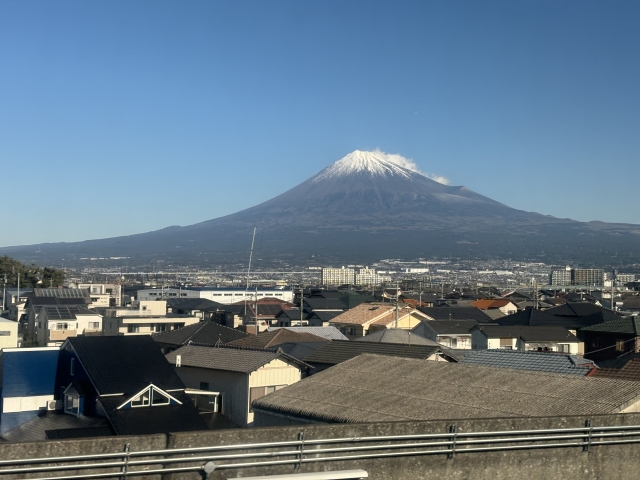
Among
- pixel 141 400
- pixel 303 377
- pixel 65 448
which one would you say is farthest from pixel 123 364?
pixel 65 448

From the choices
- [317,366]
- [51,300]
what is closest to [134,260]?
[51,300]

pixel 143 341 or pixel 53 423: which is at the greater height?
pixel 143 341

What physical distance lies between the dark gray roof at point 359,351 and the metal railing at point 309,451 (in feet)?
27.1

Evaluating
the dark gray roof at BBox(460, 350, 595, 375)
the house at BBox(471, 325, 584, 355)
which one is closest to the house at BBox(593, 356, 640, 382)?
the dark gray roof at BBox(460, 350, 595, 375)

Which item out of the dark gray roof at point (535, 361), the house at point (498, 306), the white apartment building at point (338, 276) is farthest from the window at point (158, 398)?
the white apartment building at point (338, 276)

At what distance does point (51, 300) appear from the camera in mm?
35781

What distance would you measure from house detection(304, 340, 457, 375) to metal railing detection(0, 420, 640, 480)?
821 cm

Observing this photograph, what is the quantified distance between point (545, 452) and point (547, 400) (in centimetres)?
318

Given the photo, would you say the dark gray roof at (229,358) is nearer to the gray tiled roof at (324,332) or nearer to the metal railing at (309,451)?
the gray tiled roof at (324,332)

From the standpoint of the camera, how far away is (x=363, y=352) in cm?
1498

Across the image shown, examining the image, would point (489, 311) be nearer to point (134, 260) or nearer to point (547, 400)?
point (547, 400)

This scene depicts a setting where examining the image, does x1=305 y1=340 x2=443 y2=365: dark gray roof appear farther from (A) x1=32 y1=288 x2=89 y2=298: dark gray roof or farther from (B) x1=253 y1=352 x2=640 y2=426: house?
(A) x1=32 y1=288 x2=89 y2=298: dark gray roof

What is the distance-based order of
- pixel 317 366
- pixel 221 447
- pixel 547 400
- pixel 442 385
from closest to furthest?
pixel 221 447, pixel 547 400, pixel 442 385, pixel 317 366

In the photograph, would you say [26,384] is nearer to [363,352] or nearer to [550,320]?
[363,352]
